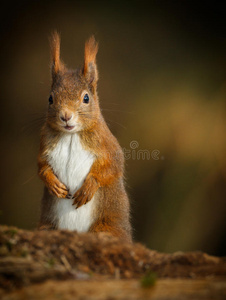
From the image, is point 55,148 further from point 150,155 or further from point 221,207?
point 221,207

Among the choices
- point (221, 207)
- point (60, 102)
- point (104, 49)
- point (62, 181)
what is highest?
point (104, 49)

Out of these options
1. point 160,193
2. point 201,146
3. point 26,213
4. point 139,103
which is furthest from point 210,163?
point 26,213

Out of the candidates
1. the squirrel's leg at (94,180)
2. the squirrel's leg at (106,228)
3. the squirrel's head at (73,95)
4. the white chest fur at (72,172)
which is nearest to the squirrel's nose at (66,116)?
the squirrel's head at (73,95)

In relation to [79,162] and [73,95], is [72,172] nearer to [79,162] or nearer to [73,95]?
[79,162]

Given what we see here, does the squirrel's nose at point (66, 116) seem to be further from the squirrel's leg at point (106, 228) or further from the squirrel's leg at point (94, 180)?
the squirrel's leg at point (106, 228)

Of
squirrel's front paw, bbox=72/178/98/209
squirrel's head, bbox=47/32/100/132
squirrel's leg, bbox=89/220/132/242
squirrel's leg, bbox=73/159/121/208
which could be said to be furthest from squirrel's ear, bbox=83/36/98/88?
squirrel's leg, bbox=89/220/132/242

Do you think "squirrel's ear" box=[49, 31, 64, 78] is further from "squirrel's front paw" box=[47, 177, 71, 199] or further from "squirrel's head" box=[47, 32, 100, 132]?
"squirrel's front paw" box=[47, 177, 71, 199]
